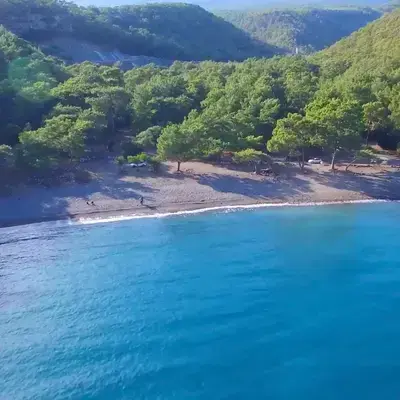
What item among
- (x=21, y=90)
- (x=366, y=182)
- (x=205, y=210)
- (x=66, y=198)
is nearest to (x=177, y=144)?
(x=205, y=210)

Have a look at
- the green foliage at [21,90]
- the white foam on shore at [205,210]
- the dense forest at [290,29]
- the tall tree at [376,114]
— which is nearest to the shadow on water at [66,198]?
the white foam on shore at [205,210]

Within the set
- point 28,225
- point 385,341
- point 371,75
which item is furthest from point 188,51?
point 385,341

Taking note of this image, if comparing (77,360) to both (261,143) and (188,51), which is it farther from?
(188,51)

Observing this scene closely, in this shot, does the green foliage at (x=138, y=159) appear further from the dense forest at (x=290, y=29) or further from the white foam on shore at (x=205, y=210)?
the dense forest at (x=290, y=29)

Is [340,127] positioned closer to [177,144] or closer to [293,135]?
[293,135]

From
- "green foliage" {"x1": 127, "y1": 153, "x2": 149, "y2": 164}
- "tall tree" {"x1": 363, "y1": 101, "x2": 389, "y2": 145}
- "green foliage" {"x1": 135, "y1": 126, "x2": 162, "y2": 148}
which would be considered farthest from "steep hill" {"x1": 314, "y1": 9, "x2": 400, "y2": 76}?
"green foliage" {"x1": 127, "y1": 153, "x2": 149, "y2": 164}

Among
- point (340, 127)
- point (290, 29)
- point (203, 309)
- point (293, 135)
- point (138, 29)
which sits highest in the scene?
point (290, 29)
